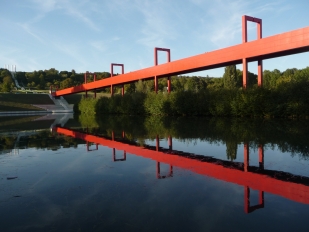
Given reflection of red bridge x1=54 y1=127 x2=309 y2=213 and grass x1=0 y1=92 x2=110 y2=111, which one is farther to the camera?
grass x1=0 y1=92 x2=110 y2=111

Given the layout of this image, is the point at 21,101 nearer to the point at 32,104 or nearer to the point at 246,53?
the point at 32,104

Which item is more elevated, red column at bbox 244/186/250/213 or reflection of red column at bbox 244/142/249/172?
reflection of red column at bbox 244/142/249/172

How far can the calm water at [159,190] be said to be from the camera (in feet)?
8.23

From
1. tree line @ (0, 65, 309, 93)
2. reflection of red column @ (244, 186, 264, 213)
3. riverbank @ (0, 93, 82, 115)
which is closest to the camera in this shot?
reflection of red column @ (244, 186, 264, 213)

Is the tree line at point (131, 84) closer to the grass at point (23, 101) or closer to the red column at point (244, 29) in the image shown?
the grass at point (23, 101)

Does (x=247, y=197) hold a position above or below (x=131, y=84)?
below

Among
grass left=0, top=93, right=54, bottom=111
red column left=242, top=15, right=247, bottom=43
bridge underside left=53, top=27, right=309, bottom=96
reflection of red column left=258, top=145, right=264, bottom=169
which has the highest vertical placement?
red column left=242, top=15, right=247, bottom=43

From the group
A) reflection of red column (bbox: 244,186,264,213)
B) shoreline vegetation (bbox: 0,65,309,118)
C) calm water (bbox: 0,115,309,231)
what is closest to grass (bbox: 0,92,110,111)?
shoreline vegetation (bbox: 0,65,309,118)

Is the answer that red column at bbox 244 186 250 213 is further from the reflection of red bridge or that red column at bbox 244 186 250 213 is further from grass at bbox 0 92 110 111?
grass at bbox 0 92 110 111

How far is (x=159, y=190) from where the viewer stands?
3.48 m

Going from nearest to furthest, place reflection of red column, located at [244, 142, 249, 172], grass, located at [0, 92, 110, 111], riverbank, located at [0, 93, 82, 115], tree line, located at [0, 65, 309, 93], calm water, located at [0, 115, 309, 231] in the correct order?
calm water, located at [0, 115, 309, 231], reflection of red column, located at [244, 142, 249, 172], riverbank, located at [0, 93, 82, 115], grass, located at [0, 92, 110, 111], tree line, located at [0, 65, 309, 93]

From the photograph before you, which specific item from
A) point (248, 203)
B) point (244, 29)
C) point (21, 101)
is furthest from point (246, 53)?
point (21, 101)

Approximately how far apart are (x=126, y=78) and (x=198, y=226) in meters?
27.4

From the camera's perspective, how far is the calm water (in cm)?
251
